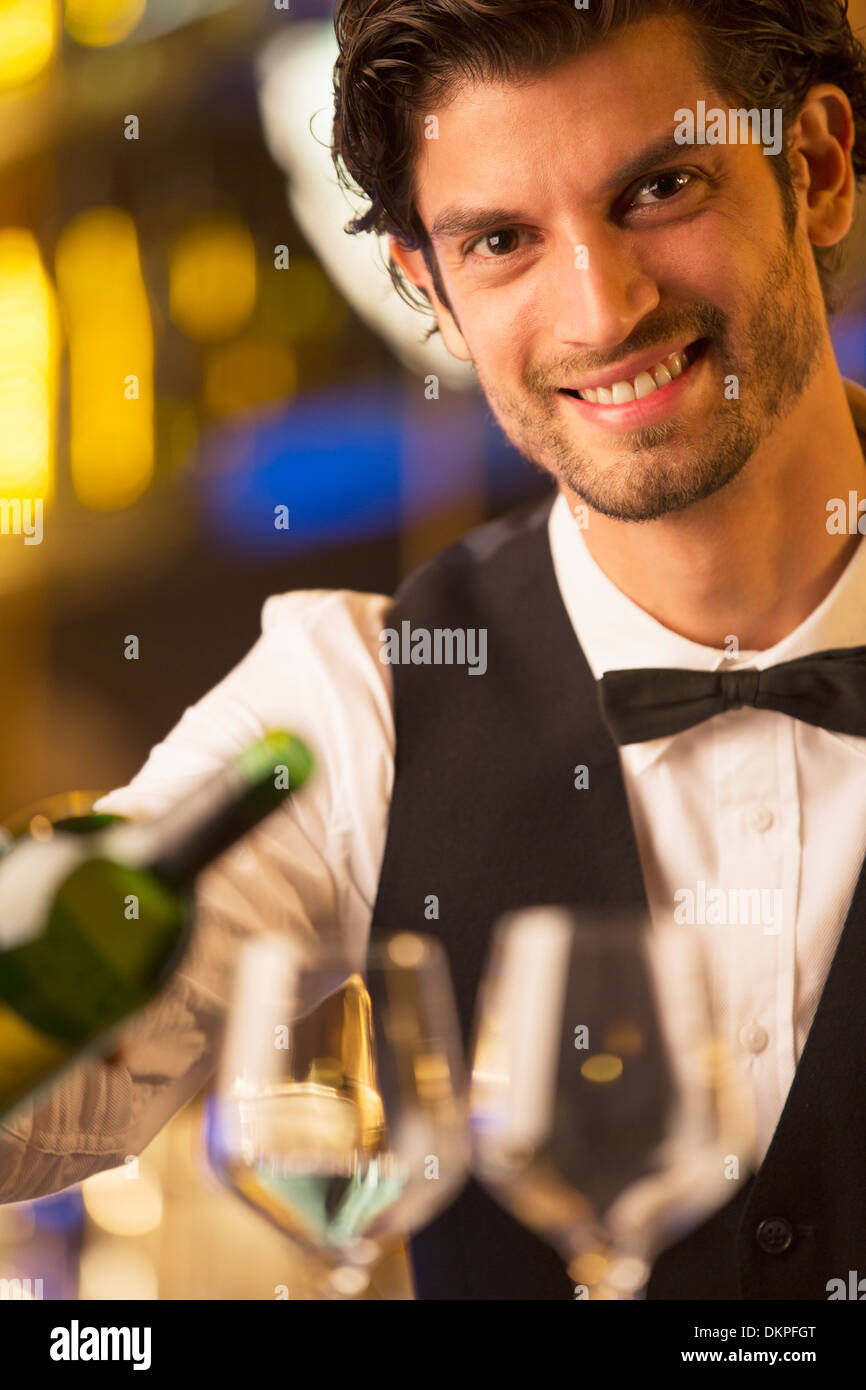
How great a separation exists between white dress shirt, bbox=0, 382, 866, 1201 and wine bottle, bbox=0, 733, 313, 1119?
0.79ft

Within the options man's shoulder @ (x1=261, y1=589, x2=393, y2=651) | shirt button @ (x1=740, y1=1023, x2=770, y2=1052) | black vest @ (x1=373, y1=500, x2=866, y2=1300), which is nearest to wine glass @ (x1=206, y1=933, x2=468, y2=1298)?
black vest @ (x1=373, y1=500, x2=866, y2=1300)

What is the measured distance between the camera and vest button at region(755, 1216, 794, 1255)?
3.43ft

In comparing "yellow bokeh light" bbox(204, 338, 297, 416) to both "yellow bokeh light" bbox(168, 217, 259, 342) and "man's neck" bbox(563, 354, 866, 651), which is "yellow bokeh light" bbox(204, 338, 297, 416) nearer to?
"yellow bokeh light" bbox(168, 217, 259, 342)

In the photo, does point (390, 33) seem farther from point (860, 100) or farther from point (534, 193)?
point (860, 100)

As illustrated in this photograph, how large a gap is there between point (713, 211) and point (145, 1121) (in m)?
0.93

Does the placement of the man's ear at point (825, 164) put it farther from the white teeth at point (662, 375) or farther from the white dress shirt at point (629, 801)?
the white teeth at point (662, 375)

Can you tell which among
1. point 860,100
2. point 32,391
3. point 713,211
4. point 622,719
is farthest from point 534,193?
point 32,391

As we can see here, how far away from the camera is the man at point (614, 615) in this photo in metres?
1.16

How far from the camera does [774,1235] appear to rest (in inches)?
41.4

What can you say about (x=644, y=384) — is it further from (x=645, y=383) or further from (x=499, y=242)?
(x=499, y=242)

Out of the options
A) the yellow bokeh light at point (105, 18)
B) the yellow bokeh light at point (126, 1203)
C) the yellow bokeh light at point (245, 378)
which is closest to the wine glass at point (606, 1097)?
the yellow bokeh light at point (126, 1203)

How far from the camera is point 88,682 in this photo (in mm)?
2244
